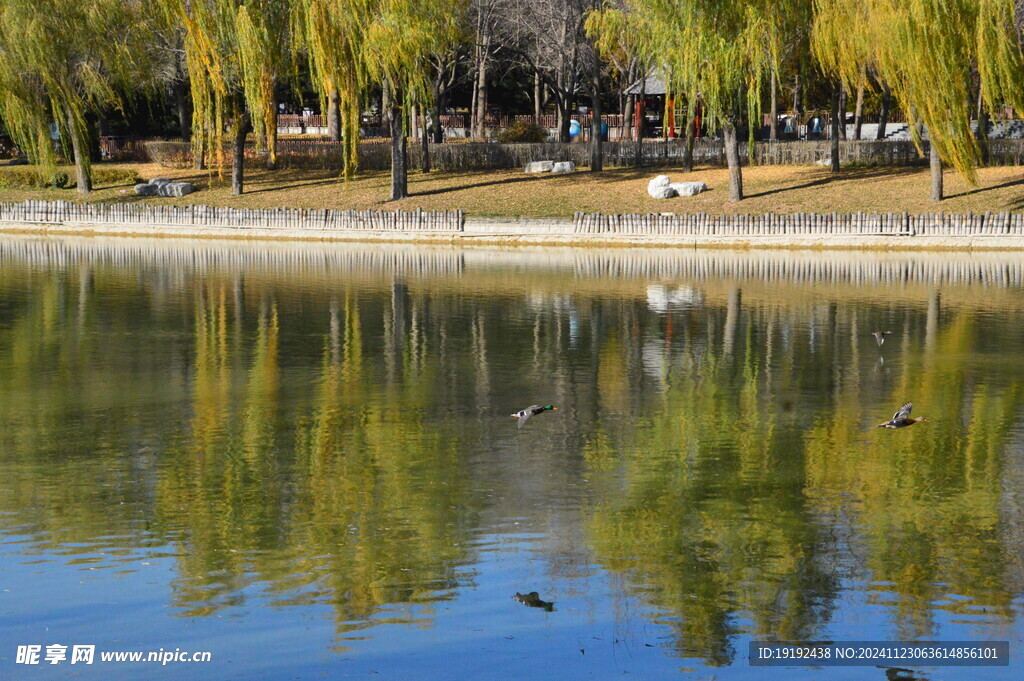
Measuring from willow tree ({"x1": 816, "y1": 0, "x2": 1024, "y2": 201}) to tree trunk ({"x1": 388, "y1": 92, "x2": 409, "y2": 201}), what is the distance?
1716cm

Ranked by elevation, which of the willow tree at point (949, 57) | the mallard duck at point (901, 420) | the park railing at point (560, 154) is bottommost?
the mallard duck at point (901, 420)

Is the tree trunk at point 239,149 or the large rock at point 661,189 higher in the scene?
the tree trunk at point 239,149

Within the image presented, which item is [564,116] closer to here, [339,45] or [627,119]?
[627,119]

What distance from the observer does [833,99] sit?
155 feet

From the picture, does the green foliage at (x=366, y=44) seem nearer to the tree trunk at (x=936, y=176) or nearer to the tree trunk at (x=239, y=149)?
the tree trunk at (x=239, y=149)

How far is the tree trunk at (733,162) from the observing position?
137 ft

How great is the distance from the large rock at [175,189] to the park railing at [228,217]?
3017 millimetres

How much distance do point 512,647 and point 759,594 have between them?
223 cm

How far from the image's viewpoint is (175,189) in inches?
1914

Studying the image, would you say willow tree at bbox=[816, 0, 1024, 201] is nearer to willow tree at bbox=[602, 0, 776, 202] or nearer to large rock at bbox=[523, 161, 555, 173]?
willow tree at bbox=[602, 0, 776, 202]

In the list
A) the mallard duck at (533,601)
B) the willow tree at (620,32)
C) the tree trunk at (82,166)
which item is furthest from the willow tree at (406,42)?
the mallard duck at (533,601)

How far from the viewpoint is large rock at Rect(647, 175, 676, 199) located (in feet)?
145

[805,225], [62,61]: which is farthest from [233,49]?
[805,225]

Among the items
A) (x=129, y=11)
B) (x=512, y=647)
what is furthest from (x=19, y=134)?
(x=512, y=647)
